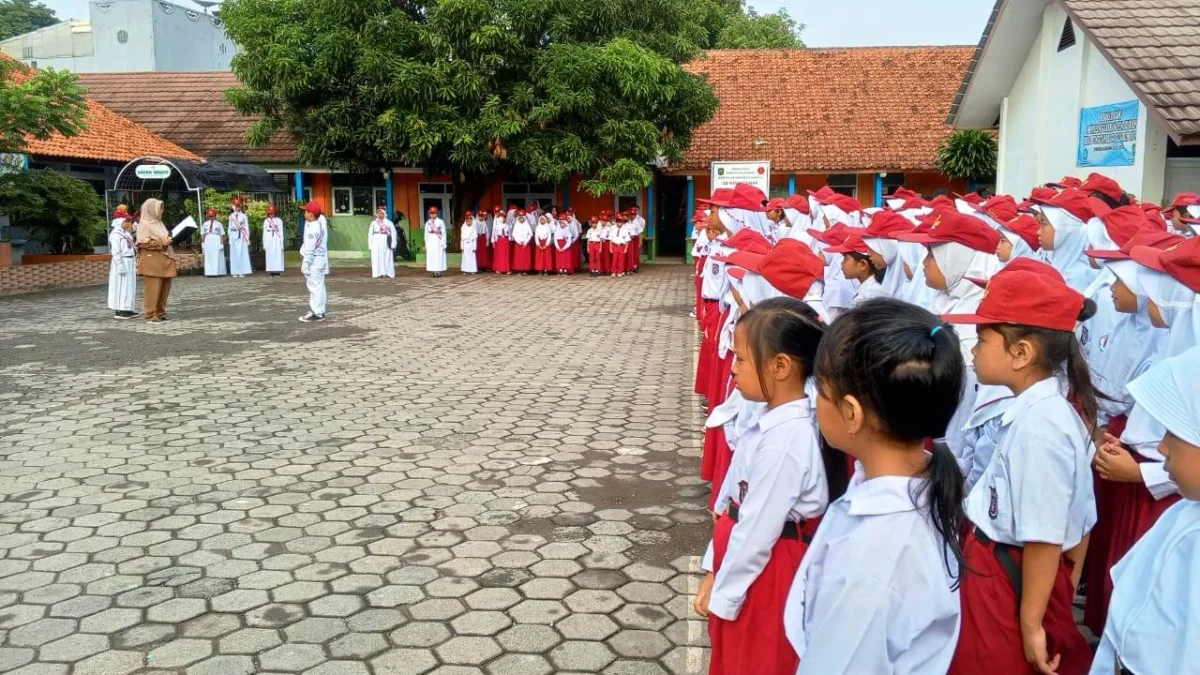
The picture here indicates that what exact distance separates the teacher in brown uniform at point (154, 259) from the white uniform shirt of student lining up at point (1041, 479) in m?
11.8

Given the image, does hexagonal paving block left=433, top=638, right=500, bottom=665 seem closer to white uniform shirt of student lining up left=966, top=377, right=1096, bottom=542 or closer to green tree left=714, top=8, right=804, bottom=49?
white uniform shirt of student lining up left=966, top=377, right=1096, bottom=542

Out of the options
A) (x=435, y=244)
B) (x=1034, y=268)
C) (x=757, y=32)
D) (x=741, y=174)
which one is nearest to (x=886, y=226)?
(x=1034, y=268)

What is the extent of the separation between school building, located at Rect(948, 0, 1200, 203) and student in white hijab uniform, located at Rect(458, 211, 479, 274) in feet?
35.6

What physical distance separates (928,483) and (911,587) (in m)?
0.21

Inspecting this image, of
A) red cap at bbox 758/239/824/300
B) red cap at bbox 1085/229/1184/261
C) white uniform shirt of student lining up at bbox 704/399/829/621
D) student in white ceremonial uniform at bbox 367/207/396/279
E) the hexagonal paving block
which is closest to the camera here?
white uniform shirt of student lining up at bbox 704/399/829/621

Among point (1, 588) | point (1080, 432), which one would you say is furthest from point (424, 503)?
point (1080, 432)

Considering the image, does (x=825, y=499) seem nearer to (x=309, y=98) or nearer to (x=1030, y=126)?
(x=1030, y=126)

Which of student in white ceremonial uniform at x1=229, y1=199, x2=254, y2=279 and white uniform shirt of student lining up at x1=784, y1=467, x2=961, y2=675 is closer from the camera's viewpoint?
white uniform shirt of student lining up at x1=784, y1=467, x2=961, y2=675

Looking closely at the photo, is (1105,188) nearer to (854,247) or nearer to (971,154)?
(854,247)

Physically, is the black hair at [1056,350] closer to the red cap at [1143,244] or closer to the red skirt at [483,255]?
the red cap at [1143,244]

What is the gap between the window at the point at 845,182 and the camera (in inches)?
926

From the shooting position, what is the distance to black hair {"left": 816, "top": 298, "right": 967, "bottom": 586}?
1756 mm

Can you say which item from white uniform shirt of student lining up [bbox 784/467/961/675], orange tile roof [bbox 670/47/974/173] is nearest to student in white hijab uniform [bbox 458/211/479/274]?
orange tile roof [bbox 670/47/974/173]

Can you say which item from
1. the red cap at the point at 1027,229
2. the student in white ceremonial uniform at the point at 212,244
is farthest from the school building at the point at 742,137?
the red cap at the point at 1027,229
